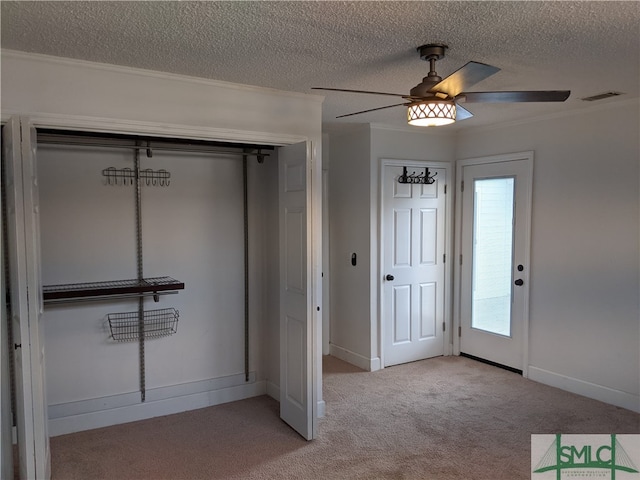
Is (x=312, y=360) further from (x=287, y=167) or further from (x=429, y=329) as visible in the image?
(x=429, y=329)

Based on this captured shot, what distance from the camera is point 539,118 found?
14.2 feet

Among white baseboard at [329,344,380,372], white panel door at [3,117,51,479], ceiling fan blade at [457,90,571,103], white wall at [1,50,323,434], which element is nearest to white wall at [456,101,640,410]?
white baseboard at [329,344,380,372]

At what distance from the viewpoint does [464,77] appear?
2.14 meters

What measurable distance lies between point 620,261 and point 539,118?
140cm

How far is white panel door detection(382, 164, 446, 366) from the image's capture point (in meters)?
4.78

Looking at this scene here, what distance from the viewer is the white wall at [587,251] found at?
12.3 ft

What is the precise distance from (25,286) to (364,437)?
7.41ft

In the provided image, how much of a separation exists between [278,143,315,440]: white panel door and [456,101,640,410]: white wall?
2.30 metres

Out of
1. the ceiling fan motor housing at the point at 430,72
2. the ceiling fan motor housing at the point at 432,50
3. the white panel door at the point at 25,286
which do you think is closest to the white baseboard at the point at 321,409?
the white panel door at the point at 25,286

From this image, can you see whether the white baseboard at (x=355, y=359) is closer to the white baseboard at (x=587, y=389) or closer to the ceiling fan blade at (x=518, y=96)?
the white baseboard at (x=587, y=389)

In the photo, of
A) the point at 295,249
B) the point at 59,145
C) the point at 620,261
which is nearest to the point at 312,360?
the point at 295,249

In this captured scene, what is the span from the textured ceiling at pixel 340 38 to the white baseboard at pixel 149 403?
230 centimetres

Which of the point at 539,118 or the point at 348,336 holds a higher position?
the point at 539,118

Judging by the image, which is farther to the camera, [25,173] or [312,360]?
[312,360]
